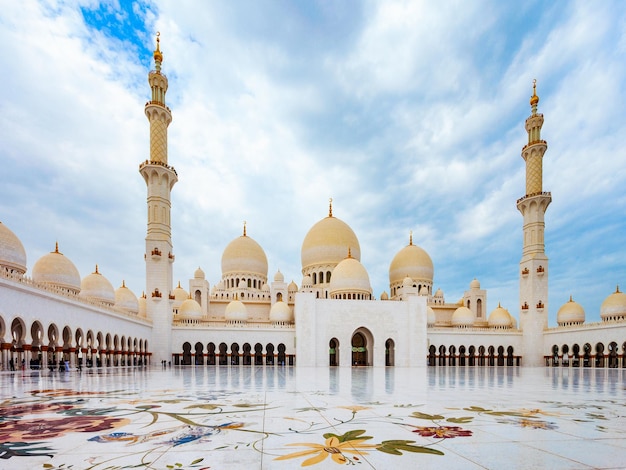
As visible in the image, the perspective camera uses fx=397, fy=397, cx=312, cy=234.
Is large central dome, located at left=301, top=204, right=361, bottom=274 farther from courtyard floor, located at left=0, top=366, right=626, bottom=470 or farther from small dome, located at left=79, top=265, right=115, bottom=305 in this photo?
courtyard floor, located at left=0, top=366, right=626, bottom=470

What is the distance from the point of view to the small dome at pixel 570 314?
Answer: 29.8m

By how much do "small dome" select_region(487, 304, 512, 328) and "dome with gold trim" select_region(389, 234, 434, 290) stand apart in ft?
19.9

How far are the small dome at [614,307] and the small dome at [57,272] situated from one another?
112 ft

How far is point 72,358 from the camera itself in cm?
1731

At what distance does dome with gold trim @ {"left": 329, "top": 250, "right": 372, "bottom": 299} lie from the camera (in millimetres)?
28750

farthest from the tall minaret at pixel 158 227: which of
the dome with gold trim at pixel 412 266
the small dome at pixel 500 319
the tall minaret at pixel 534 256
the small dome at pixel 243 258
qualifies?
the tall minaret at pixel 534 256

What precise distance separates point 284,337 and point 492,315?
17.6m

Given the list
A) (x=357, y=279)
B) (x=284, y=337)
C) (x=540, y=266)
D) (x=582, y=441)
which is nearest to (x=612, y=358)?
(x=540, y=266)

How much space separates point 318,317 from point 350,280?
3870 mm

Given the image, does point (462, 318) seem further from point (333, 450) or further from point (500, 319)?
point (333, 450)

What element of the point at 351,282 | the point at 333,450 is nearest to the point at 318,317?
the point at 351,282

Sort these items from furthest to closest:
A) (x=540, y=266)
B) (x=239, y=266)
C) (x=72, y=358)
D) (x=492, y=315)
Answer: (x=239, y=266) < (x=492, y=315) < (x=540, y=266) < (x=72, y=358)

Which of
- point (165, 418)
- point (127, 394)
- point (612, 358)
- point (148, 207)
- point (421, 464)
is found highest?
point (148, 207)

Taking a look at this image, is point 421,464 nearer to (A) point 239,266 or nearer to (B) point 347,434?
(B) point 347,434
